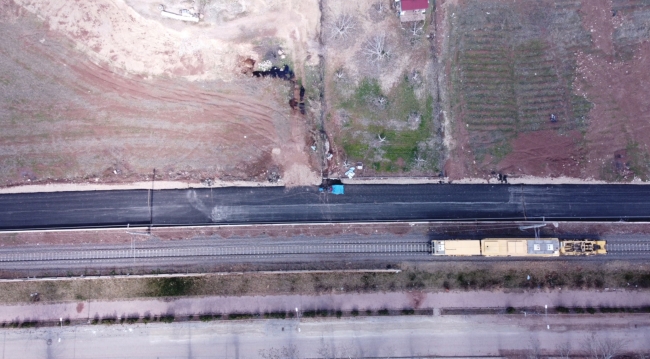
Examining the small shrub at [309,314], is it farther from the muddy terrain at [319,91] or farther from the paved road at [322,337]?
the muddy terrain at [319,91]

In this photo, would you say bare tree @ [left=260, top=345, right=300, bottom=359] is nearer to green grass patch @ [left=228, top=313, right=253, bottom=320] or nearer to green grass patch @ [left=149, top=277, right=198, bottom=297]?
green grass patch @ [left=228, top=313, right=253, bottom=320]

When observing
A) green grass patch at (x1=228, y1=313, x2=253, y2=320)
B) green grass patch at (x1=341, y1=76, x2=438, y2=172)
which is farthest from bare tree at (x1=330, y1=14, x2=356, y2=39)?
green grass patch at (x1=228, y1=313, x2=253, y2=320)

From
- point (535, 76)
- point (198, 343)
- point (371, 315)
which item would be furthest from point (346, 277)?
point (535, 76)

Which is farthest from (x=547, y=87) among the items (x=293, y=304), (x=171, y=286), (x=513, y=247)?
(x=171, y=286)

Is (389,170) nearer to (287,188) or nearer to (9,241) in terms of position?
(287,188)

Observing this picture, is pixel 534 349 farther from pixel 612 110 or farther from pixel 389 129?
pixel 389 129
